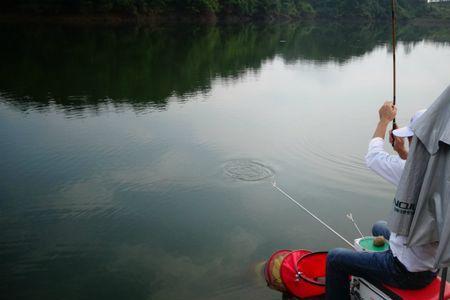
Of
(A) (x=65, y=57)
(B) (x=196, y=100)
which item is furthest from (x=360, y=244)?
(A) (x=65, y=57)

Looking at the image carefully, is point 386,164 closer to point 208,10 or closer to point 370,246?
point 370,246

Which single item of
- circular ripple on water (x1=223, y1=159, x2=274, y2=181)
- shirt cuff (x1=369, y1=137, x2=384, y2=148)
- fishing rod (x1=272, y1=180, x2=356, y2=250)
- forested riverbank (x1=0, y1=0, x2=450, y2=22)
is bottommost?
fishing rod (x1=272, y1=180, x2=356, y2=250)

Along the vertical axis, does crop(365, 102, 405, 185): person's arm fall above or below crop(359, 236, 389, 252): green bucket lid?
above

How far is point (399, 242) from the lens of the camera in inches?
93.2

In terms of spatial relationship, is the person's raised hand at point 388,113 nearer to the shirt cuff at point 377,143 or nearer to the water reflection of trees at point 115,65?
the shirt cuff at point 377,143

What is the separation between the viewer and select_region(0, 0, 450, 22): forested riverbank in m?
35.3

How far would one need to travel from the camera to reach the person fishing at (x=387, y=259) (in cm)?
233

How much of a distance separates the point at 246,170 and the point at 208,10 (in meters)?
45.2

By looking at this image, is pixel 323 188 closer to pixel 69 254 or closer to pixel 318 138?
pixel 318 138

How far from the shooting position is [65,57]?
18.0 metres

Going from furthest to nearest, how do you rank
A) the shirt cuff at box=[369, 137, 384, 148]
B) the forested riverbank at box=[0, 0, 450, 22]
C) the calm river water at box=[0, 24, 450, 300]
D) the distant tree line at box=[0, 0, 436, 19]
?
the distant tree line at box=[0, 0, 436, 19] < the forested riverbank at box=[0, 0, 450, 22] < the calm river water at box=[0, 24, 450, 300] < the shirt cuff at box=[369, 137, 384, 148]

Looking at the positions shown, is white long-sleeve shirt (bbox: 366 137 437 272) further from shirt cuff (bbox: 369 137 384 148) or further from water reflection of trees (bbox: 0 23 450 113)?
water reflection of trees (bbox: 0 23 450 113)

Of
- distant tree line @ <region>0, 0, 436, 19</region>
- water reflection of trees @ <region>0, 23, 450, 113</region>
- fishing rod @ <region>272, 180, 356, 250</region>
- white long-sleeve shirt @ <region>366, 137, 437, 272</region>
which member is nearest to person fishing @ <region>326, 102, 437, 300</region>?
white long-sleeve shirt @ <region>366, 137, 437, 272</region>

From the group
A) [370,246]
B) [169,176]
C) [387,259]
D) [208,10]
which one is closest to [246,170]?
[169,176]
